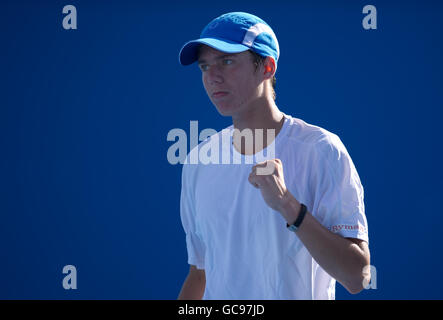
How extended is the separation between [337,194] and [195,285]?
466 mm

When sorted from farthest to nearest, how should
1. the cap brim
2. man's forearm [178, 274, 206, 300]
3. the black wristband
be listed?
man's forearm [178, 274, 206, 300] < the cap brim < the black wristband

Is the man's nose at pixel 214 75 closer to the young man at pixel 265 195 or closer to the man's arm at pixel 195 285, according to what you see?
the young man at pixel 265 195

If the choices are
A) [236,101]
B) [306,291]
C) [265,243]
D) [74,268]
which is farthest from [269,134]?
[74,268]

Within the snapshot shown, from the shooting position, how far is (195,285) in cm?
121

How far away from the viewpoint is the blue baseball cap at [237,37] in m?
1.06

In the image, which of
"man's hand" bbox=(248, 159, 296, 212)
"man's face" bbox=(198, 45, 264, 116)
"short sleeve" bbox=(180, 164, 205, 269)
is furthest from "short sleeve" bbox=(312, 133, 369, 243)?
"short sleeve" bbox=(180, 164, 205, 269)

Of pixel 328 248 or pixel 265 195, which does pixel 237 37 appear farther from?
pixel 328 248

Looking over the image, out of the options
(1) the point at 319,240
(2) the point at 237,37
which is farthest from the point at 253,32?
(1) the point at 319,240

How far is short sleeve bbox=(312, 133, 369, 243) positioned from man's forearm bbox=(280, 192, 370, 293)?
4 cm

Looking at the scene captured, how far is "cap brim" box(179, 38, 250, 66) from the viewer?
1.02 metres

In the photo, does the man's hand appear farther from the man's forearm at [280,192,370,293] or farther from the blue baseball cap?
the blue baseball cap

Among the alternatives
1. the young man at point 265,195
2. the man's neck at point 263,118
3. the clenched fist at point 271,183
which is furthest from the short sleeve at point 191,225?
the clenched fist at point 271,183
